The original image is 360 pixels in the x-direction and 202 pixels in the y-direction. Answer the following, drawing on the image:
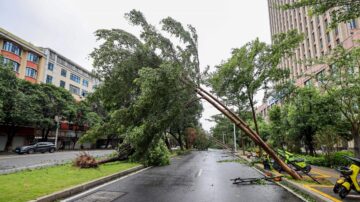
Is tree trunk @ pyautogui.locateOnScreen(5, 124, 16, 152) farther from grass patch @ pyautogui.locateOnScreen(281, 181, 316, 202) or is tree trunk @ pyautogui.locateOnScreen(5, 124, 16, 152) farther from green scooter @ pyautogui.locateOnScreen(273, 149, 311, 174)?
grass patch @ pyautogui.locateOnScreen(281, 181, 316, 202)

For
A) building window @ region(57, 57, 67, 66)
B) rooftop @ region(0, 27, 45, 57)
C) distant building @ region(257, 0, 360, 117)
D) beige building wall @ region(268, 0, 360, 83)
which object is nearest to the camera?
distant building @ region(257, 0, 360, 117)

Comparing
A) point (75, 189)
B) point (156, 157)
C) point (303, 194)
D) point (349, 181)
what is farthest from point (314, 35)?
point (75, 189)

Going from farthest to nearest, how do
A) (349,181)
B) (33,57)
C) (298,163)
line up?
(33,57) < (298,163) < (349,181)

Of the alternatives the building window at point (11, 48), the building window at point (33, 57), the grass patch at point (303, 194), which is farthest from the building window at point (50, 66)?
the grass patch at point (303, 194)

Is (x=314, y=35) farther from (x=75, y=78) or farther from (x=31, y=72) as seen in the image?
(x=75, y=78)

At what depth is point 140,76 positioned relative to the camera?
988cm

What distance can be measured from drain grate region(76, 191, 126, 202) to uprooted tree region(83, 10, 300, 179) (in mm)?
2467

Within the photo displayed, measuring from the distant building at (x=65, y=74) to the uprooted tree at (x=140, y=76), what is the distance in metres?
32.3

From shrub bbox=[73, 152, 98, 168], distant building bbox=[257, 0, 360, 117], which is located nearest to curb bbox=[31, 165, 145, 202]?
shrub bbox=[73, 152, 98, 168]

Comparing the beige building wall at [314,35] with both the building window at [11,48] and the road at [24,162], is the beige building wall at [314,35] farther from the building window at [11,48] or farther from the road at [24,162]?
the building window at [11,48]

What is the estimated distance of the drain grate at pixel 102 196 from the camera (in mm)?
6941

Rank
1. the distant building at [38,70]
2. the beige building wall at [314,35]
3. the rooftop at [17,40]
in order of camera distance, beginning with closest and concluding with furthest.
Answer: the beige building wall at [314,35]
the rooftop at [17,40]
the distant building at [38,70]

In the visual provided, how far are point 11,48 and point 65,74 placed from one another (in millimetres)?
16952

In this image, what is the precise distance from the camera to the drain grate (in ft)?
22.8
